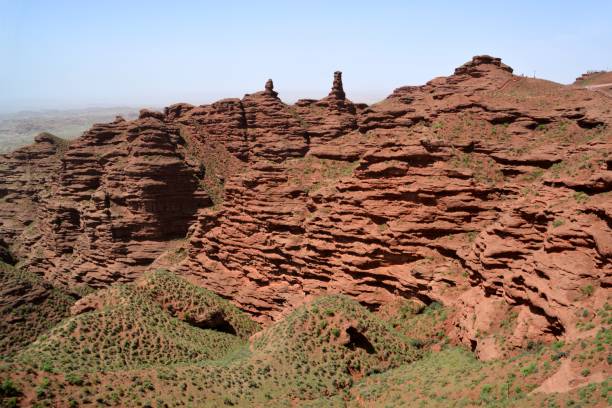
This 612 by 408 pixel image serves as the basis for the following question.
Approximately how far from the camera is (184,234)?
70625mm

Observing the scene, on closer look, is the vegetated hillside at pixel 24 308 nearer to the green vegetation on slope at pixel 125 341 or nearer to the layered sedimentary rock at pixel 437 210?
the green vegetation on slope at pixel 125 341

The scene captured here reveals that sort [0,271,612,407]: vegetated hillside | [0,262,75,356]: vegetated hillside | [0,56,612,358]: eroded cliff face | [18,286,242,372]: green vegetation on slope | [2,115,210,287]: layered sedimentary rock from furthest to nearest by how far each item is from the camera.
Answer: [2,115,210,287]: layered sedimentary rock
[0,262,75,356]: vegetated hillside
[18,286,242,372]: green vegetation on slope
[0,56,612,358]: eroded cliff face
[0,271,612,407]: vegetated hillside

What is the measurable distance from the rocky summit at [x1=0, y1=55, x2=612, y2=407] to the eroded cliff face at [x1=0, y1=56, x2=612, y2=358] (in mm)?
174

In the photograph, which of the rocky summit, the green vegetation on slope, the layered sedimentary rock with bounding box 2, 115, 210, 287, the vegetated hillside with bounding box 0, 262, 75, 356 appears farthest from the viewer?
the layered sedimentary rock with bounding box 2, 115, 210, 287

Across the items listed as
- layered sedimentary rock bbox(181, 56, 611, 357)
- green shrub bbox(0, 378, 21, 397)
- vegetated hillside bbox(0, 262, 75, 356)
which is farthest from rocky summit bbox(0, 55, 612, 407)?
vegetated hillside bbox(0, 262, 75, 356)

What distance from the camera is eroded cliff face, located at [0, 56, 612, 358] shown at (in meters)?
31.1

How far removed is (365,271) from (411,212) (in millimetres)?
6931

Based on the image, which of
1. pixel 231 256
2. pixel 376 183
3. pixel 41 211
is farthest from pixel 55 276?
pixel 376 183

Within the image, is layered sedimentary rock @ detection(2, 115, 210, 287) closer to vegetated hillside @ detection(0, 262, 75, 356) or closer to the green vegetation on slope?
vegetated hillside @ detection(0, 262, 75, 356)

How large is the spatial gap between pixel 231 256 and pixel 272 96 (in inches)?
1513

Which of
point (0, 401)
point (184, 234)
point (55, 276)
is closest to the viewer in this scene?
point (0, 401)

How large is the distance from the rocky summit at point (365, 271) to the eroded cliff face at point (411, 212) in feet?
0.57

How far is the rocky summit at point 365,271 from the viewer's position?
28750 mm

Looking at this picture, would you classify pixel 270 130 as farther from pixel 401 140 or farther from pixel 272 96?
pixel 401 140
